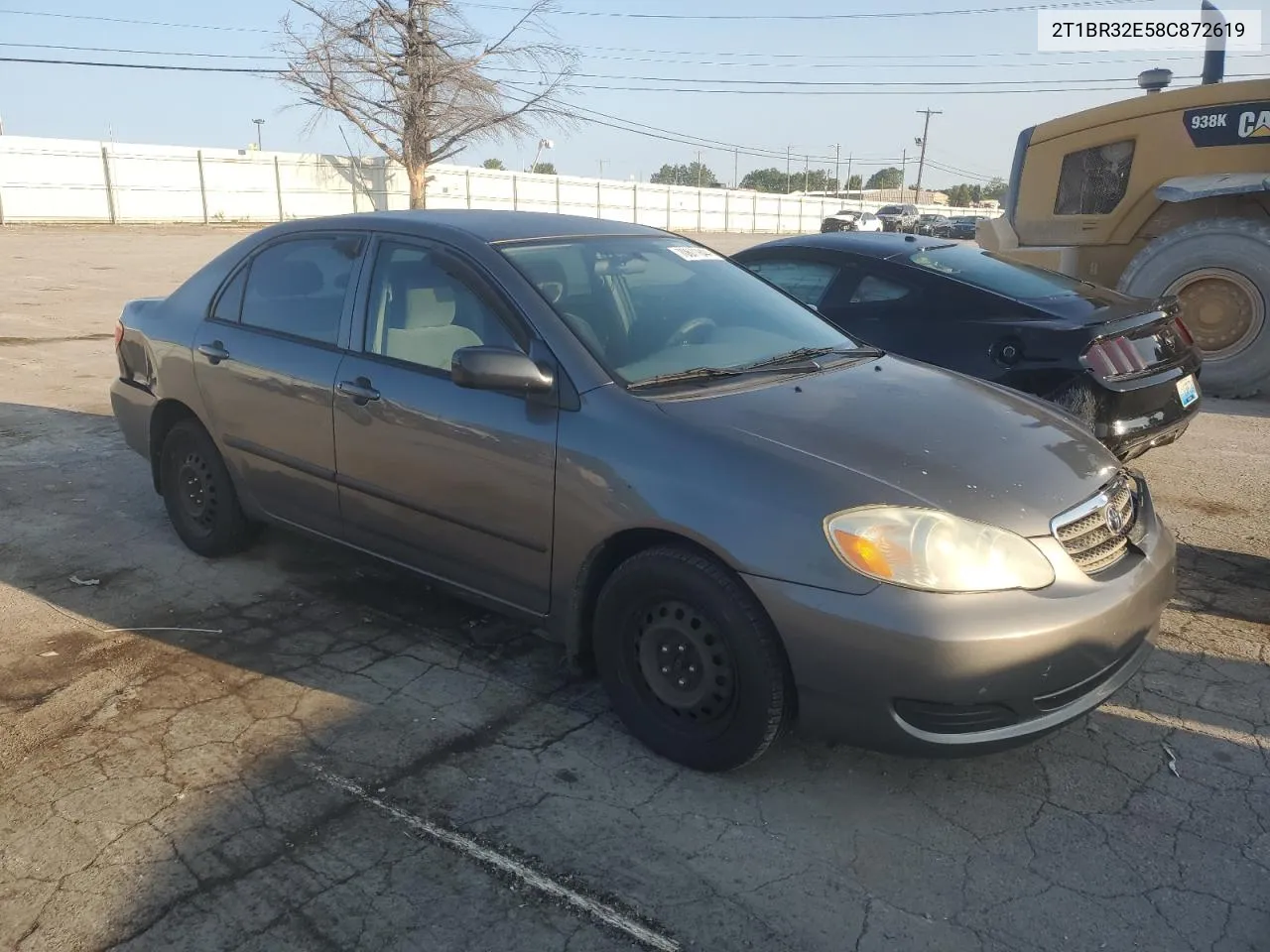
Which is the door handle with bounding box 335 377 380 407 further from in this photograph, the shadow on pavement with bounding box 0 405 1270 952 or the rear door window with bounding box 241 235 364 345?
the shadow on pavement with bounding box 0 405 1270 952

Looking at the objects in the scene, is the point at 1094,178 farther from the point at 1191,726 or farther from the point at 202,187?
the point at 202,187

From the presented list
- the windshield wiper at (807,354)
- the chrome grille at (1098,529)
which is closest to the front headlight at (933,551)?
the chrome grille at (1098,529)

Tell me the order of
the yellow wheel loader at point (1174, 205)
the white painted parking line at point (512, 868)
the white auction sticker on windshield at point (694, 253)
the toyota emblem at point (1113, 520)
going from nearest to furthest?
the white painted parking line at point (512, 868) → the toyota emblem at point (1113, 520) → the white auction sticker on windshield at point (694, 253) → the yellow wheel loader at point (1174, 205)

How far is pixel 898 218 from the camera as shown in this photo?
47406 mm

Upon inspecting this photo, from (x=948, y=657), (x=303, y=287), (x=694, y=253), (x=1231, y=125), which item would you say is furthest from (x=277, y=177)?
(x=948, y=657)

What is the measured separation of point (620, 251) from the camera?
3.93m

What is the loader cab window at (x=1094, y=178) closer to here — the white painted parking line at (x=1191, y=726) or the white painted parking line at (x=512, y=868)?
the white painted parking line at (x=1191, y=726)

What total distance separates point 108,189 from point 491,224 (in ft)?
125

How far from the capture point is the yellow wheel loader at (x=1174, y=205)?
7.80 metres

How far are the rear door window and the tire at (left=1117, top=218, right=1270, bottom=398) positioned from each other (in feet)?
21.5

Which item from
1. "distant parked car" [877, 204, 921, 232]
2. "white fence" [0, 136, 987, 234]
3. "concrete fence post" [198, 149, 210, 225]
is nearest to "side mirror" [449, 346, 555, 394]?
"white fence" [0, 136, 987, 234]

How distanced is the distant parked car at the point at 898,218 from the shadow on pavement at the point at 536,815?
43.0m

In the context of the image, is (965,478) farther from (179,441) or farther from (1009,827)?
(179,441)

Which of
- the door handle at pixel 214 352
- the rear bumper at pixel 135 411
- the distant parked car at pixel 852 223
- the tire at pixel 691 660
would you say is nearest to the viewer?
the tire at pixel 691 660
